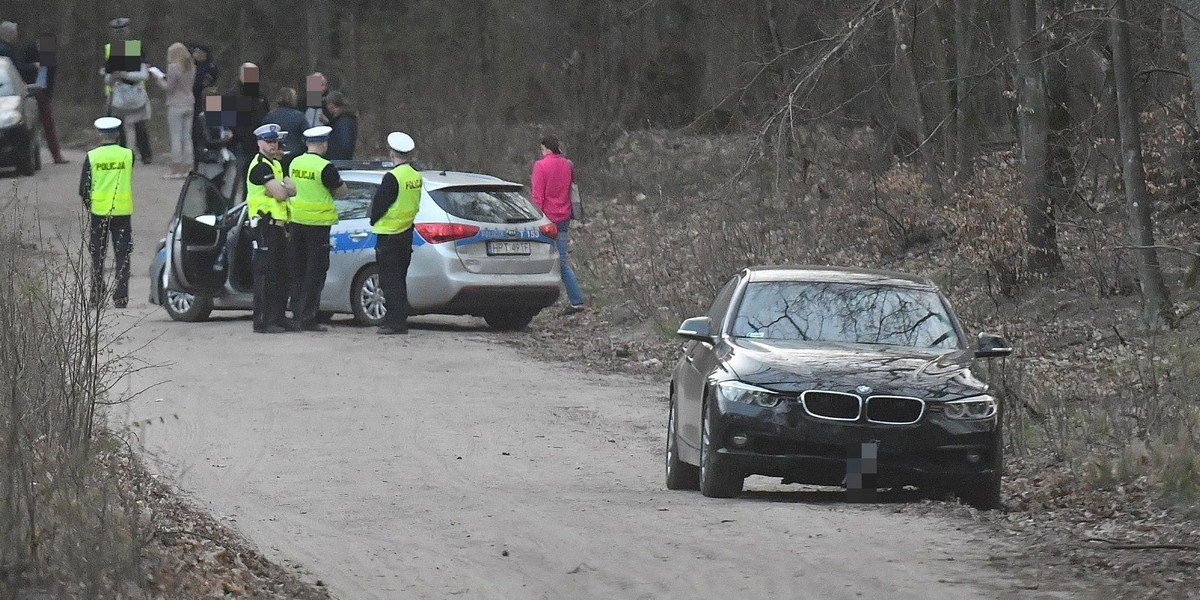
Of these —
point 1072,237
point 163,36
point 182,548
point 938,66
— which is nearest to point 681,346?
point 1072,237

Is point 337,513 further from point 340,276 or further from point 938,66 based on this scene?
point 938,66

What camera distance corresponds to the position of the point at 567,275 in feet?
71.1

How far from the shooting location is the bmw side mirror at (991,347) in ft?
35.8

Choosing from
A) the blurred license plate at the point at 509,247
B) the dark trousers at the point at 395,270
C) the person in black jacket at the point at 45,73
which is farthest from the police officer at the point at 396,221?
the person in black jacket at the point at 45,73

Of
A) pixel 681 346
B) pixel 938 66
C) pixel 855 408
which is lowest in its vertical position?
pixel 681 346

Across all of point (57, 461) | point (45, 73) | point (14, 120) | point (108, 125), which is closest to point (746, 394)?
point (57, 461)

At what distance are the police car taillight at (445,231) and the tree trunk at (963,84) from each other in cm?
511

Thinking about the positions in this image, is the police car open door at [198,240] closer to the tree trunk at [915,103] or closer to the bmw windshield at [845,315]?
the tree trunk at [915,103]

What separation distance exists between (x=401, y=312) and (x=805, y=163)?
7137 mm

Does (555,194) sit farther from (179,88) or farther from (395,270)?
(179,88)

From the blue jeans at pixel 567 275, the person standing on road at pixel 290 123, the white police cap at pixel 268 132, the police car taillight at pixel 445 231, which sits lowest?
the blue jeans at pixel 567 275

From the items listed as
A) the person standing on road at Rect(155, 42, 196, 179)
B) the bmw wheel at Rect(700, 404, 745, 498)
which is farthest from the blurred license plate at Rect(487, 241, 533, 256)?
the person standing on road at Rect(155, 42, 196, 179)

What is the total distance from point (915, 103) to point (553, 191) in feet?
16.1

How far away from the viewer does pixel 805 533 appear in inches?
366
